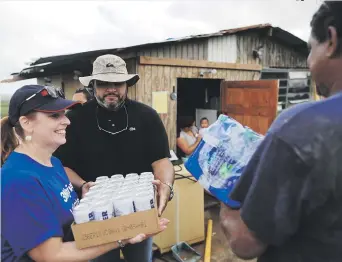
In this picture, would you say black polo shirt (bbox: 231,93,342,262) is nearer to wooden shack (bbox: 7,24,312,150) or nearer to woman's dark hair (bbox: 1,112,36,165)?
woman's dark hair (bbox: 1,112,36,165)

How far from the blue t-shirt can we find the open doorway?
21.4ft

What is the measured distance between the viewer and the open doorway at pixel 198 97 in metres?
8.05

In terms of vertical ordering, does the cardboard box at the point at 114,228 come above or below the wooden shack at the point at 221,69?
below

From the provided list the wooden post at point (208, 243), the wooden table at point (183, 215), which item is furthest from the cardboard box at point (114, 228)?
the wooden post at point (208, 243)

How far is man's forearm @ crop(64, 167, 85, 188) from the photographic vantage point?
2.15m

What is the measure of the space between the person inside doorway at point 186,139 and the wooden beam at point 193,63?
1234mm

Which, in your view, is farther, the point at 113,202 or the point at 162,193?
the point at 162,193

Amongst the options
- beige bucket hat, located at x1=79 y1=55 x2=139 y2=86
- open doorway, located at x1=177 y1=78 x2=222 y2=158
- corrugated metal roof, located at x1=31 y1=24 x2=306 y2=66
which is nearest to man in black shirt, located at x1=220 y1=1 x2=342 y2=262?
beige bucket hat, located at x1=79 y1=55 x2=139 y2=86

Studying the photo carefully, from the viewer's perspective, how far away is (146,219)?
4.79 feet

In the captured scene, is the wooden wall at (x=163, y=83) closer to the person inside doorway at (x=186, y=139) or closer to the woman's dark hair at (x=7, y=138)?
the person inside doorway at (x=186, y=139)

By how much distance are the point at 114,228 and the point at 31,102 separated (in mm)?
805

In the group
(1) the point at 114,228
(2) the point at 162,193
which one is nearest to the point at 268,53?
(2) the point at 162,193

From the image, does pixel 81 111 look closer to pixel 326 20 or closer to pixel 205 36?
pixel 326 20

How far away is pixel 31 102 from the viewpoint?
1.53m
